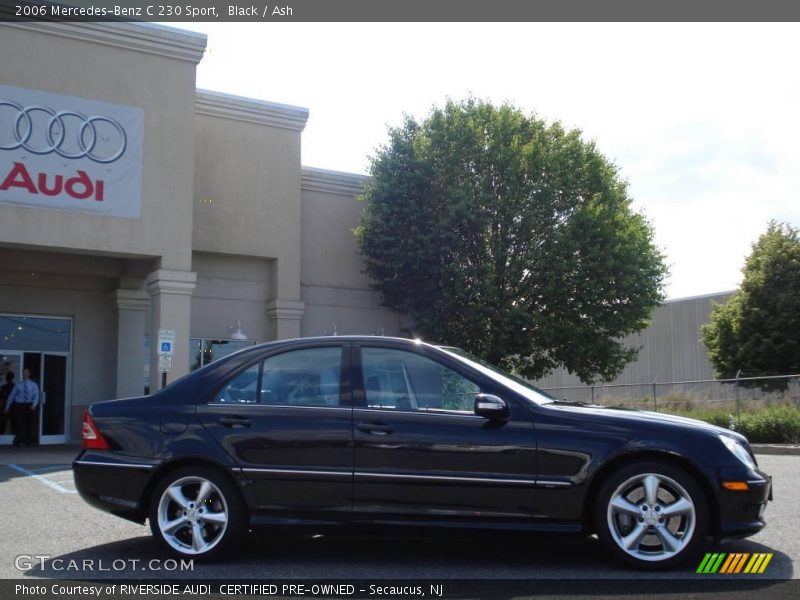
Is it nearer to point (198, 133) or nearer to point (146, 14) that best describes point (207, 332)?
point (198, 133)

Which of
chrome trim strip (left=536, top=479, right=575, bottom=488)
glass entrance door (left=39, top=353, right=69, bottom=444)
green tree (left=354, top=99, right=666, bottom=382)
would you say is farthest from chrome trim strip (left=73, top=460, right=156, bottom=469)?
green tree (left=354, top=99, right=666, bottom=382)

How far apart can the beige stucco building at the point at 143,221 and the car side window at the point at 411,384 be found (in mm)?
13494

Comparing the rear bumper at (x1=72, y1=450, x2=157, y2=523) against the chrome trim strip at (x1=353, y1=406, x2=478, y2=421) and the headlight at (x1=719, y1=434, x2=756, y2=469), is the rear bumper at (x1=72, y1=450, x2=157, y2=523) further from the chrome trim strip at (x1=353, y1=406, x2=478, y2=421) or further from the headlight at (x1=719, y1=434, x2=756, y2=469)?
the headlight at (x1=719, y1=434, x2=756, y2=469)

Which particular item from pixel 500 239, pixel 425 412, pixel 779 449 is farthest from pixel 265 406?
pixel 500 239

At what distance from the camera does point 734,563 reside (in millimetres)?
5840

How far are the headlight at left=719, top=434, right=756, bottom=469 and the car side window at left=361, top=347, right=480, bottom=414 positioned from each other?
5.41 ft

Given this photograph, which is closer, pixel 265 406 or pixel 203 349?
pixel 265 406

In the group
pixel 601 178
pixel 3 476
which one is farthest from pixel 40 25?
pixel 601 178

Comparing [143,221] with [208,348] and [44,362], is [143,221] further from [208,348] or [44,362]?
[44,362]

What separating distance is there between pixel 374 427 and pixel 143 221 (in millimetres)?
14149

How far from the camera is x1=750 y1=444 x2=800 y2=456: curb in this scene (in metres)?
17.0

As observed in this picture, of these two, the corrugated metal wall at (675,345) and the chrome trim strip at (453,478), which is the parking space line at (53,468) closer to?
the chrome trim strip at (453,478)

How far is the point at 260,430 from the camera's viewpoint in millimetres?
Result: 6078

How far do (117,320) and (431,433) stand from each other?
17.6 m
